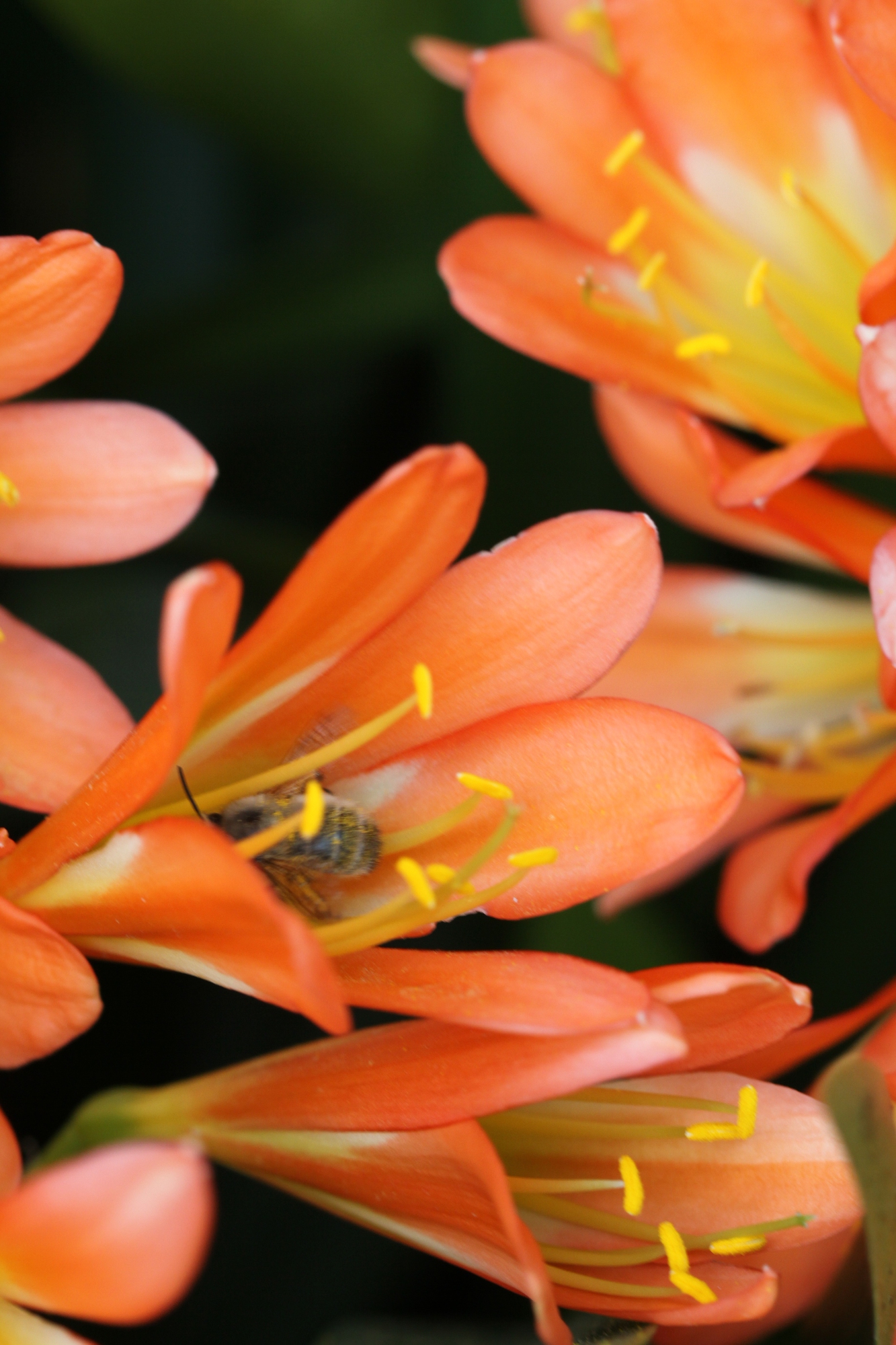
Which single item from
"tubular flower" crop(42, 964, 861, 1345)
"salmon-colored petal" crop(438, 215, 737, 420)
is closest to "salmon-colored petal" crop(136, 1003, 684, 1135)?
"tubular flower" crop(42, 964, 861, 1345)

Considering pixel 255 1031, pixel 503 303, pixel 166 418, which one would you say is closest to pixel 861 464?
pixel 503 303

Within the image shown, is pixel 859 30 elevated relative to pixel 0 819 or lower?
elevated

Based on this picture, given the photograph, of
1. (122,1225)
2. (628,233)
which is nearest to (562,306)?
(628,233)

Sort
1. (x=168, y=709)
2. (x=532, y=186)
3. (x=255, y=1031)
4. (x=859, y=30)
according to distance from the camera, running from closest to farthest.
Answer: (x=168, y=709), (x=859, y=30), (x=532, y=186), (x=255, y=1031)

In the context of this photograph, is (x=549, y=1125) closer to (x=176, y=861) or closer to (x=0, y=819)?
(x=176, y=861)

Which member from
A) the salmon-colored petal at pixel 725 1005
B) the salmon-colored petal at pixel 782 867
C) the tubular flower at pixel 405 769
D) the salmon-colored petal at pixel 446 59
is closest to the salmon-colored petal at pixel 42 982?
the tubular flower at pixel 405 769

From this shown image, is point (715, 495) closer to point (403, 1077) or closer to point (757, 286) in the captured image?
point (757, 286)
